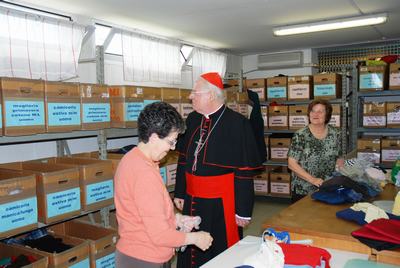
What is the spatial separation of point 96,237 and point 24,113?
1.18m

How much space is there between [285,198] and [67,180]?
4.00 meters

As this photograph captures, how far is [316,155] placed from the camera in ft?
9.08

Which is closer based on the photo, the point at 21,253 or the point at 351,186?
the point at 351,186

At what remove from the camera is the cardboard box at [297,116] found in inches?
203

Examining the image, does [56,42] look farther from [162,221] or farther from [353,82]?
[353,82]

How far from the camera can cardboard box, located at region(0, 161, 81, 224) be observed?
2.34 meters

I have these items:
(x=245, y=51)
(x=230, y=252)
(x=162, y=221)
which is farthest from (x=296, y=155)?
(x=245, y=51)

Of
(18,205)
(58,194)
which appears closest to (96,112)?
(58,194)

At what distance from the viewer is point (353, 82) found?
15.5ft

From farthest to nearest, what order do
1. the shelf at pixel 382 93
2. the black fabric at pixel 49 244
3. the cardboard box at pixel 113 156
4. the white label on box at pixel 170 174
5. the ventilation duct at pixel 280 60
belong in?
the ventilation duct at pixel 280 60
the shelf at pixel 382 93
the white label on box at pixel 170 174
the cardboard box at pixel 113 156
the black fabric at pixel 49 244

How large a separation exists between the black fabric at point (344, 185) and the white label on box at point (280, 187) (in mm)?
3107

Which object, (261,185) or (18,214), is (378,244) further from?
(261,185)

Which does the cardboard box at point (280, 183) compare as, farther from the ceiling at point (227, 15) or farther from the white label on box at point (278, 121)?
the ceiling at point (227, 15)

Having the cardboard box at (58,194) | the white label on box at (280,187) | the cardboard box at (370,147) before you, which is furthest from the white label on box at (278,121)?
the cardboard box at (58,194)
